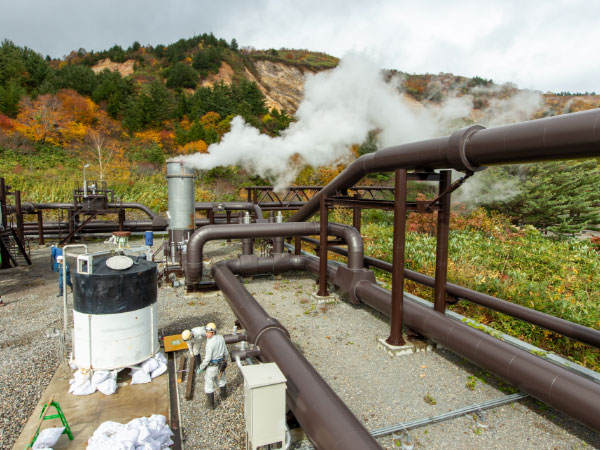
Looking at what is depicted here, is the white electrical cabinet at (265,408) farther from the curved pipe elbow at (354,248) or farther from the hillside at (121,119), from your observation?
the hillside at (121,119)

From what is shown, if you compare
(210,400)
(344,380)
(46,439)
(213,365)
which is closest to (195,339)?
(213,365)

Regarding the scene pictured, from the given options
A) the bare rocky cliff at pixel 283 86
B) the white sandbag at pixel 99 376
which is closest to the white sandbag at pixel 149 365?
the white sandbag at pixel 99 376

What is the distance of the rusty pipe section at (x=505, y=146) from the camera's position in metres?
4.71

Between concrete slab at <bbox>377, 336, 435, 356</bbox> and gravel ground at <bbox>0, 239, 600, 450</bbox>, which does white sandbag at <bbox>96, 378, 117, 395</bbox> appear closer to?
gravel ground at <bbox>0, 239, 600, 450</bbox>

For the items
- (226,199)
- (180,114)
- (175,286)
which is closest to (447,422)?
(175,286)

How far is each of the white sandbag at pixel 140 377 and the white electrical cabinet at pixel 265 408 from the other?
301cm

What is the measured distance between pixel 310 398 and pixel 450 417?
8.85 feet

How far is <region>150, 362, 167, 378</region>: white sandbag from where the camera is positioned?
22.7ft

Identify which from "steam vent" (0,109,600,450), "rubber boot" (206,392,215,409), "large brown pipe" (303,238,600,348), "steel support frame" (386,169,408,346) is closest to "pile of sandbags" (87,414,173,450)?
"steam vent" (0,109,600,450)

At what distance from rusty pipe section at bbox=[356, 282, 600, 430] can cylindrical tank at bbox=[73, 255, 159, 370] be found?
6.03 metres

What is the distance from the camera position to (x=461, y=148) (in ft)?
21.2

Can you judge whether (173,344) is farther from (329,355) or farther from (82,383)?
(329,355)

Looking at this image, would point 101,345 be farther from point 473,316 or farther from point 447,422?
point 473,316

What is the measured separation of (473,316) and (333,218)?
18961 mm
